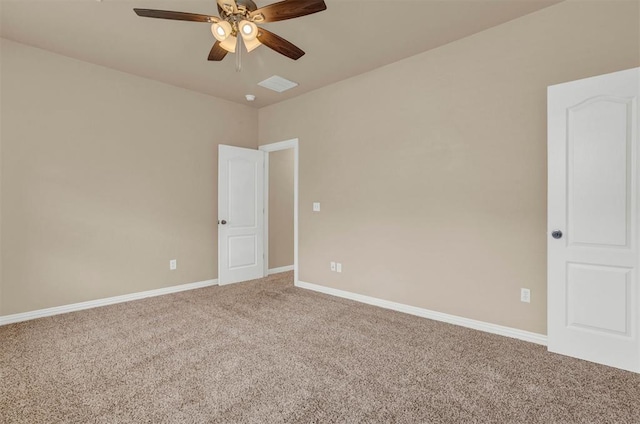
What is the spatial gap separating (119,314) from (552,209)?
4.28 metres

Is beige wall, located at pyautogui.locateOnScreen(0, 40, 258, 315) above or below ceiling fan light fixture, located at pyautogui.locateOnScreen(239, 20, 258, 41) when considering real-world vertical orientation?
below

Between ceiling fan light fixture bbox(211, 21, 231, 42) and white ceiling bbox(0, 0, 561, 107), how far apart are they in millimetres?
513

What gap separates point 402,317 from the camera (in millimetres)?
3324

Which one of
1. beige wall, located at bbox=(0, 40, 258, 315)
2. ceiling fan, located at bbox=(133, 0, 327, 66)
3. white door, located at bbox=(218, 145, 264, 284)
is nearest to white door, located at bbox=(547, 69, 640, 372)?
ceiling fan, located at bbox=(133, 0, 327, 66)

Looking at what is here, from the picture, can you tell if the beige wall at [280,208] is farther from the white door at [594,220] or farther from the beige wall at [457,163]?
the white door at [594,220]

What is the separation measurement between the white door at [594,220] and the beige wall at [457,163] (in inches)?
6.5

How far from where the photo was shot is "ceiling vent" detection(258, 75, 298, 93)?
13.1 feet

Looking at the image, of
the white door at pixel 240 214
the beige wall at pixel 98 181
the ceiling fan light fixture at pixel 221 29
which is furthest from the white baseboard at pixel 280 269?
the ceiling fan light fixture at pixel 221 29

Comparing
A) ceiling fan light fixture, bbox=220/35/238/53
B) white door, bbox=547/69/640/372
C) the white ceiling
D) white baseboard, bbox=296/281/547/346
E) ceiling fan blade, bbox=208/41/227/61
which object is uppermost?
the white ceiling

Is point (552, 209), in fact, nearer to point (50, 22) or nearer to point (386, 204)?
point (386, 204)

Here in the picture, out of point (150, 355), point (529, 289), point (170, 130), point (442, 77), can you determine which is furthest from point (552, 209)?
point (170, 130)

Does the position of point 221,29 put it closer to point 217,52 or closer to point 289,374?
point 217,52

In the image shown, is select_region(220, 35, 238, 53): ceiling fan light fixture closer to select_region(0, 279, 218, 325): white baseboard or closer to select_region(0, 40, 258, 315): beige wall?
select_region(0, 40, 258, 315): beige wall

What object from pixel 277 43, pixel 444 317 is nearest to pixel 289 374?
pixel 444 317
